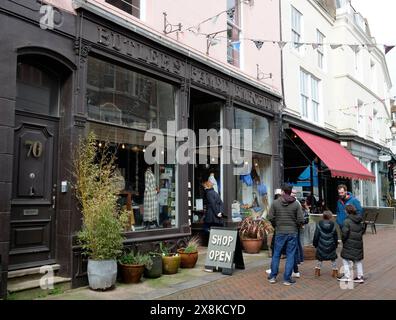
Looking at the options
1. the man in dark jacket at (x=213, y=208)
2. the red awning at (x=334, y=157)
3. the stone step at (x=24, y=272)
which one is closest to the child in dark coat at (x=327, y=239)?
the man in dark jacket at (x=213, y=208)

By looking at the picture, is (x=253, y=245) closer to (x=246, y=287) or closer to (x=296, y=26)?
(x=246, y=287)

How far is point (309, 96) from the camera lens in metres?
17.4

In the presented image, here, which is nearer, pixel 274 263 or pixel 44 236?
pixel 44 236

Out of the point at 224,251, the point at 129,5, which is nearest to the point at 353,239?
the point at 224,251

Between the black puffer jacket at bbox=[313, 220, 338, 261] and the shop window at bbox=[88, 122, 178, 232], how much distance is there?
331cm

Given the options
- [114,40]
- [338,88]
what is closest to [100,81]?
[114,40]

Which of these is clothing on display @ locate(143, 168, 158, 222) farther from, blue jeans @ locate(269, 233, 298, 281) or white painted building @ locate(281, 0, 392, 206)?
white painted building @ locate(281, 0, 392, 206)

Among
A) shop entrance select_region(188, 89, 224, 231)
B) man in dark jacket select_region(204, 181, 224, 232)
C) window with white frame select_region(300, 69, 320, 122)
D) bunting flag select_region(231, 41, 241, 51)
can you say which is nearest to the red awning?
window with white frame select_region(300, 69, 320, 122)

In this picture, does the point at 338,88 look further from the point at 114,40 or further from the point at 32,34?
the point at 32,34

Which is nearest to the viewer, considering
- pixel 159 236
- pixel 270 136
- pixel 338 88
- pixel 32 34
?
pixel 32 34

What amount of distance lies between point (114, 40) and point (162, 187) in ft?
11.5

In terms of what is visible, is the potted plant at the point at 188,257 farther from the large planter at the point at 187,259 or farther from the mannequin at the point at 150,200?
the mannequin at the point at 150,200

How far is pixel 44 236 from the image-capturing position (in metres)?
7.05

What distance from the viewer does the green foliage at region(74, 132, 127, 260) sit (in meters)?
6.80
